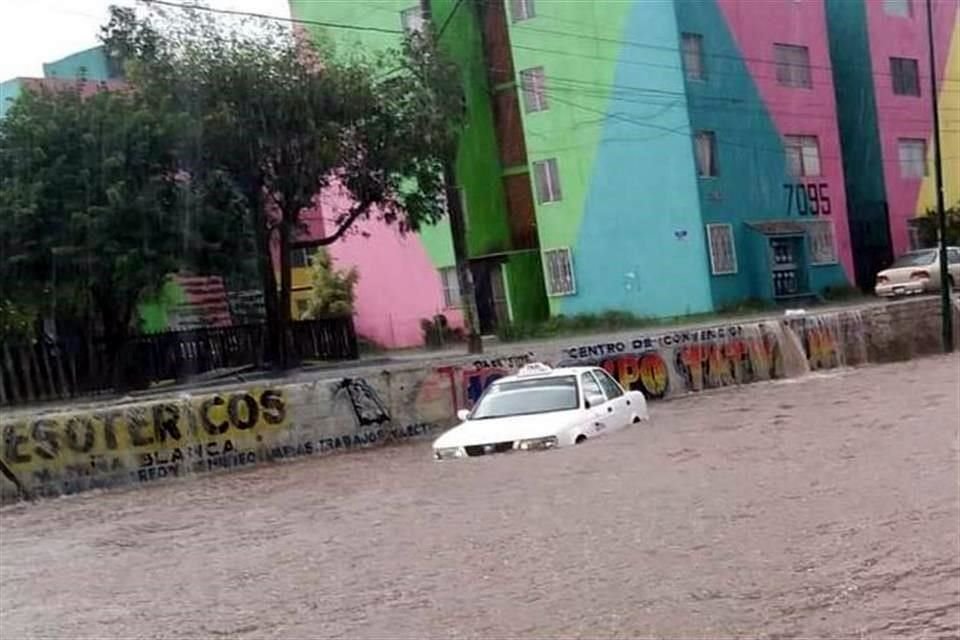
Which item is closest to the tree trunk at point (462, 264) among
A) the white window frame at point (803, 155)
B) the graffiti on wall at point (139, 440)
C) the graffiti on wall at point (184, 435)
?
the graffiti on wall at point (184, 435)

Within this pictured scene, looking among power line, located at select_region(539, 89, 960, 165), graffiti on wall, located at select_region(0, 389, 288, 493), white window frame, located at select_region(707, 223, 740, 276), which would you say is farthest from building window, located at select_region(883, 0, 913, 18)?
graffiti on wall, located at select_region(0, 389, 288, 493)

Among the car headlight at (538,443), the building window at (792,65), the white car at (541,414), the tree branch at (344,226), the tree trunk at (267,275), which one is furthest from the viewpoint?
the building window at (792,65)

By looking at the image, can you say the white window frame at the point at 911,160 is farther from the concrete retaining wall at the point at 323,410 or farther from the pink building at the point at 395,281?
the concrete retaining wall at the point at 323,410

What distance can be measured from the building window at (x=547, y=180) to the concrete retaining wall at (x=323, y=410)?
1497cm

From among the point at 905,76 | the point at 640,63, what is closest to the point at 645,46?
the point at 640,63

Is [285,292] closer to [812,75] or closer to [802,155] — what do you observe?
[802,155]

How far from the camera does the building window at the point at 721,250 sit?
37219mm

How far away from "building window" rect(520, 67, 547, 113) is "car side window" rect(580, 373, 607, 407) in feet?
79.5

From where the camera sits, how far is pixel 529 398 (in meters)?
15.5

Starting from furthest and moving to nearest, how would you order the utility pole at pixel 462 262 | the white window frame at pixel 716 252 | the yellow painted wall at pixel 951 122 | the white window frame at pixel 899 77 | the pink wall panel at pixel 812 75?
the yellow painted wall at pixel 951 122 → the white window frame at pixel 899 77 → the pink wall panel at pixel 812 75 → the white window frame at pixel 716 252 → the utility pole at pixel 462 262

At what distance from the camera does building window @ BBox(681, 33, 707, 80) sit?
3694 cm

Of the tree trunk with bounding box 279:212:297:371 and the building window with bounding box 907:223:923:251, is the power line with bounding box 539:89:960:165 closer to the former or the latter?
the building window with bounding box 907:223:923:251

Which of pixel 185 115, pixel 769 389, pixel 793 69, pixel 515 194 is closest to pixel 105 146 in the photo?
pixel 185 115

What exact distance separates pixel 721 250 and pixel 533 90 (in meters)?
7.82
